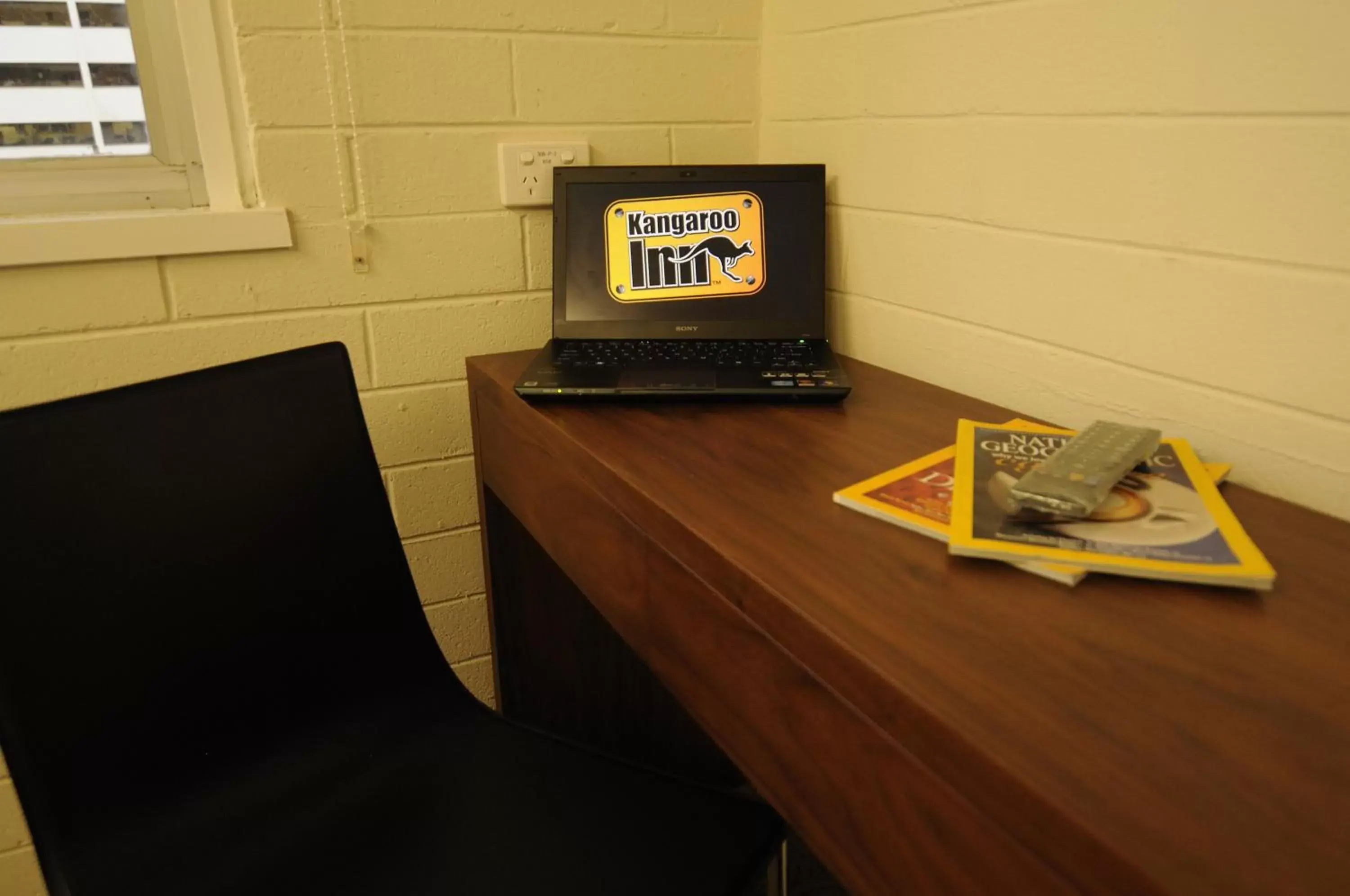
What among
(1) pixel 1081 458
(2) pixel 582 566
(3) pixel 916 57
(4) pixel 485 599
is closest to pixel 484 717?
(2) pixel 582 566

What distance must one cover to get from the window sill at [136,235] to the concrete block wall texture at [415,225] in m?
0.02

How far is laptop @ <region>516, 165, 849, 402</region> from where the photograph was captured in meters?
1.11

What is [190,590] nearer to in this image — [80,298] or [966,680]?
[80,298]

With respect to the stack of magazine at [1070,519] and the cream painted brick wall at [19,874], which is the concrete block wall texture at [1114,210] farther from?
the cream painted brick wall at [19,874]

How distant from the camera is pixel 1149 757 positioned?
0.40 meters

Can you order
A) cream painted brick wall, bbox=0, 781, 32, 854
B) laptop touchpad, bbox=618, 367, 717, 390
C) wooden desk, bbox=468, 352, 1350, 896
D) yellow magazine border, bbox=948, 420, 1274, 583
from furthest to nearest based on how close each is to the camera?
1. cream painted brick wall, bbox=0, 781, 32, 854
2. laptop touchpad, bbox=618, 367, 717, 390
3. yellow magazine border, bbox=948, 420, 1274, 583
4. wooden desk, bbox=468, 352, 1350, 896

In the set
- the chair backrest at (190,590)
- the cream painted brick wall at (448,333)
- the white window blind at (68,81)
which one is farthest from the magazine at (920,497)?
the white window blind at (68,81)

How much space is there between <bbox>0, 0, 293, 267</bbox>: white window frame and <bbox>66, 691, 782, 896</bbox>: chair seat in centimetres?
61

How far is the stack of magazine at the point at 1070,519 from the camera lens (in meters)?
0.55

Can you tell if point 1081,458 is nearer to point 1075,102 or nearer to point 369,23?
point 1075,102

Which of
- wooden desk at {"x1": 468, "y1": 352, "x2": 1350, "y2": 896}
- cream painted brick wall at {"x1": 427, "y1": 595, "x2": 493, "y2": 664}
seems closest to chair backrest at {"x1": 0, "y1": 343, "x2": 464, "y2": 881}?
wooden desk at {"x1": 468, "y1": 352, "x2": 1350, "y2": 896}

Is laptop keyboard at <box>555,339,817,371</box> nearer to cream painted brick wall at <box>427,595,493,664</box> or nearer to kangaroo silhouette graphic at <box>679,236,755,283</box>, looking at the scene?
kangaroo silhouette graphic at <box>679,236,755,283</box>

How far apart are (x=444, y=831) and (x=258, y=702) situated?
0.73 ft

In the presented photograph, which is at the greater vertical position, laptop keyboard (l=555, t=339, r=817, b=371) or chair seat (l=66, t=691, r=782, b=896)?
laptop keyboard (l=555, t=339, r=817, b=371)
